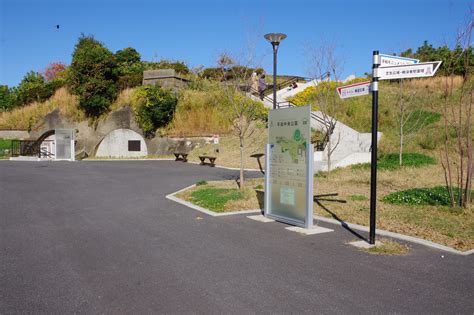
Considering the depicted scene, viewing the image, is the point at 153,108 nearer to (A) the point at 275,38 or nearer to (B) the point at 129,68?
(B) the point at 129,68

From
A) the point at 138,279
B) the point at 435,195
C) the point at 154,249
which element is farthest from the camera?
the point at 435,195

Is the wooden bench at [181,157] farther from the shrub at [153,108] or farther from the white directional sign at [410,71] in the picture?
the white directional sign at [410,71]

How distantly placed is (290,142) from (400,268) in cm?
340

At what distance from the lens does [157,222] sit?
823 centimetres

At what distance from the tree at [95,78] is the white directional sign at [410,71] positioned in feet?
101

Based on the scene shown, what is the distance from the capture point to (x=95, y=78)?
111 ft

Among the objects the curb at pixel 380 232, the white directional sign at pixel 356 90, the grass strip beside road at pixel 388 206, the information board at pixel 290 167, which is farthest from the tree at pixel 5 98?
the white directional sign at pixel 356 90

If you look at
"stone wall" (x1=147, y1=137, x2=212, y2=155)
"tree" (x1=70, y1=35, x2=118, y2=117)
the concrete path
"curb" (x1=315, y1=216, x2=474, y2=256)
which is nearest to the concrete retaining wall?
"stone wall" (x1=147, y1=137, x2=212, y2=155)

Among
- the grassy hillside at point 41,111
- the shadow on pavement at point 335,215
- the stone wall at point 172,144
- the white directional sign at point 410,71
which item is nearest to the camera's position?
the white directional sign at point 410,71

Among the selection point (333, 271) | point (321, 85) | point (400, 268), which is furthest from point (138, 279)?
point (321, 85)

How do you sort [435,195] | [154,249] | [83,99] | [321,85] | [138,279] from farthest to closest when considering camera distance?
[83,99] < [321,85] < [435,195] < [154,249] < [138,279]

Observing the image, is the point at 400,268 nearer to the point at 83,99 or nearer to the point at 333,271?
the point at 333,271

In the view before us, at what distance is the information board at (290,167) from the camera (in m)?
7.50

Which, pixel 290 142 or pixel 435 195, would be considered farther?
pixel 435 195
